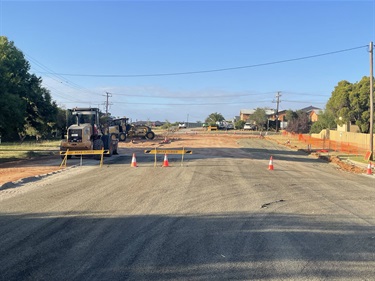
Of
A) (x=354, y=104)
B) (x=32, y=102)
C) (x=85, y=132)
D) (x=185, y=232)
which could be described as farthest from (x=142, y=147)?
(x=354, y=104)

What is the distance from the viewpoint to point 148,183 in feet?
45.5

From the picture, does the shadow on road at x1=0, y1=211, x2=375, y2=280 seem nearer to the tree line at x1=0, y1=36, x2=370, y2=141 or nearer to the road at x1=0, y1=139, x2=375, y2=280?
the road at x1=0, y1=139, x2=375, y2=280

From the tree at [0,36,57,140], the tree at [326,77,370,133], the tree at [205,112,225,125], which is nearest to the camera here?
the tree at [0,36,57,140]

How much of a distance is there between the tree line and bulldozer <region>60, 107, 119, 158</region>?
496cm

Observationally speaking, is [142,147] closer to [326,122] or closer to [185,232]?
[185,232]

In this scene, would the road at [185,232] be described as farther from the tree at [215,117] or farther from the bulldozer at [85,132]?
the tree at [215,117]

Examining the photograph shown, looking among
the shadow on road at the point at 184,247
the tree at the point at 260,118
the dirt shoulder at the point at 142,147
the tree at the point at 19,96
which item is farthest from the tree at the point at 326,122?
the shadow on road at the point at 184,247

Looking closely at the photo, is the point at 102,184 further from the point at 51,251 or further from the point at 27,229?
the point at 51,251

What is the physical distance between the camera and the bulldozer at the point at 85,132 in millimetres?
23578

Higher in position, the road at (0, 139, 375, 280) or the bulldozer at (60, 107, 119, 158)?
the bulldozer at (60, 107, 119, 158)

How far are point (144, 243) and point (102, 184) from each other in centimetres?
739

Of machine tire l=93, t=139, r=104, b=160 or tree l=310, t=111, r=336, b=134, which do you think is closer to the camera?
machine tire l=93, t=139, r=104, b=160

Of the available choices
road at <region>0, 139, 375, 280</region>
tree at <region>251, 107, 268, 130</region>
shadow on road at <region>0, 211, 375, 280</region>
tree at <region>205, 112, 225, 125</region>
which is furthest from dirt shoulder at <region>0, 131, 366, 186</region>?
tree at <region>205, 112, 225, 125</region>

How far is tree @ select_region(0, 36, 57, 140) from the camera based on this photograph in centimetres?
2658
